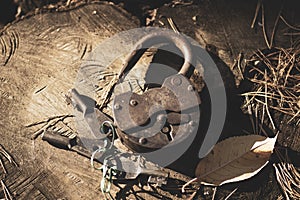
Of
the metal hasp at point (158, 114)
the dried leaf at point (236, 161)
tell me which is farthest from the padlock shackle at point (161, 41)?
the dried leaf at point (236, 161)

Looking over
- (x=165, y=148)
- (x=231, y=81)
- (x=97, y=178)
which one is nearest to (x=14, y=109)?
(x=97, y=178)

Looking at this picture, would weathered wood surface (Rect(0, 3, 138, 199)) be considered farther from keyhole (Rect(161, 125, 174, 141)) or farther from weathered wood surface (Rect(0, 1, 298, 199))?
keyhole (Rect(161, 125, 174, 141))

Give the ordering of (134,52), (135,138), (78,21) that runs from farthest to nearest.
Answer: (78,21) → (134,52) → (135,138)

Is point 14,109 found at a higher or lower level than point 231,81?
higher

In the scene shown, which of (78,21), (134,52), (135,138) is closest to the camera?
(135,138)

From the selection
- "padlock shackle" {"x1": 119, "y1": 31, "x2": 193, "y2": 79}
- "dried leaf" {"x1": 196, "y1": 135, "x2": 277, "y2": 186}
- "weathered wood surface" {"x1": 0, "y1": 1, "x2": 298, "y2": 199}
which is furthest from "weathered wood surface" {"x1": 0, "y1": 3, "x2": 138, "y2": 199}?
"dried leaf" {"x1": 196, "y1": 135, "x2": 277, "y2": 186}

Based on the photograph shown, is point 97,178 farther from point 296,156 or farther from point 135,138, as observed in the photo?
point 296,156

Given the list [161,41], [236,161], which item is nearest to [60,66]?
[161,41]

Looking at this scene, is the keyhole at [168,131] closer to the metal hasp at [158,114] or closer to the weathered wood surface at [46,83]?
the metal hasp at [158,114]
